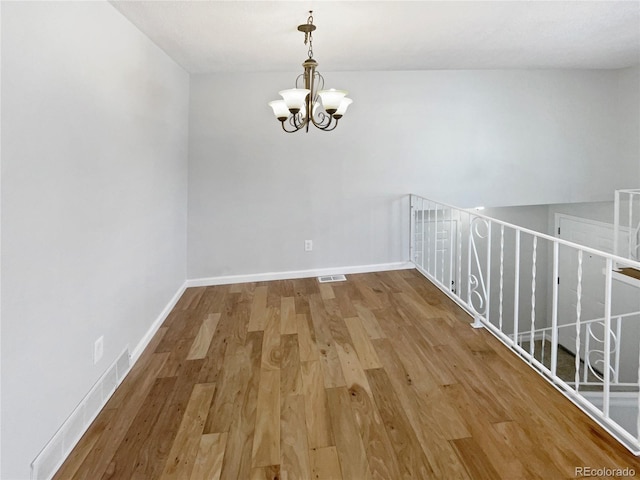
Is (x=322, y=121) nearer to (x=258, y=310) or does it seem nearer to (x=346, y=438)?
(x=258, y=310)

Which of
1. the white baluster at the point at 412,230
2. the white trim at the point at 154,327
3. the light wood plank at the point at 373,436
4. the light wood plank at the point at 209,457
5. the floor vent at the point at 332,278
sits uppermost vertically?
the white baluster at the point at 412,230

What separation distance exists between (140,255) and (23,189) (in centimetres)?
134

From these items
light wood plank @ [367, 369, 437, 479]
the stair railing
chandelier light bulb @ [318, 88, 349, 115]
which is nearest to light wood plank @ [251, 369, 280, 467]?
light wood plank @ [367, 369, 437, 479]

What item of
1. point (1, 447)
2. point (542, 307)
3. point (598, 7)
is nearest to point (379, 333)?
point (1, 447)

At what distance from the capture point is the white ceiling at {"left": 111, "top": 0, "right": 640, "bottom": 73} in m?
2.43

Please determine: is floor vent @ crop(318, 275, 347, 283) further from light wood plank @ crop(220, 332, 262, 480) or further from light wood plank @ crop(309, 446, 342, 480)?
light wood plank @ crop(309, 446, 342, 480)

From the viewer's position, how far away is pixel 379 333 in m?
2.93

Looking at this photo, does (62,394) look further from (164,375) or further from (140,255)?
(140,255)

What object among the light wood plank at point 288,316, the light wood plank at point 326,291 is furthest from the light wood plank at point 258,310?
the light wood plank at point 326,291

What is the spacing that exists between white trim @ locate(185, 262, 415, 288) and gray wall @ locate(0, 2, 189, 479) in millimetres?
1216

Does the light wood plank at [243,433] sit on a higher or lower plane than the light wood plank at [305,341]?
lower

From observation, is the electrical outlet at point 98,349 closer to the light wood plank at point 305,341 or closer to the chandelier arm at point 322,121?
the light wood plank at point 305,341

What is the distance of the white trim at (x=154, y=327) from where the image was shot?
2631 mm

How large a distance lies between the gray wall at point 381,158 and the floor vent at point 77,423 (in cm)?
194
